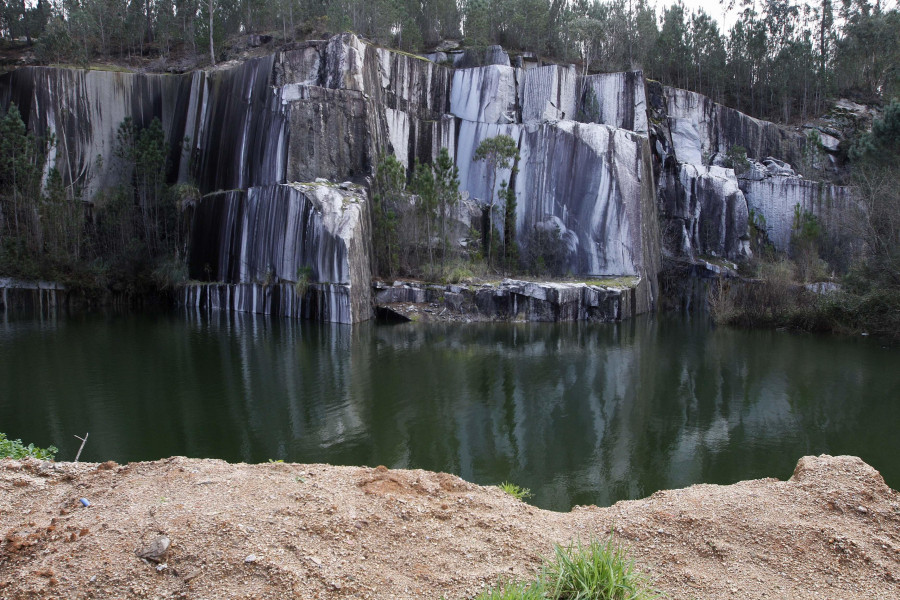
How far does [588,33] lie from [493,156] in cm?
1832

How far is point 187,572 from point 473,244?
3417 cm

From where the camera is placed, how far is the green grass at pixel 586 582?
4.03 m

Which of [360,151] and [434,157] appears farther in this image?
[434,157]

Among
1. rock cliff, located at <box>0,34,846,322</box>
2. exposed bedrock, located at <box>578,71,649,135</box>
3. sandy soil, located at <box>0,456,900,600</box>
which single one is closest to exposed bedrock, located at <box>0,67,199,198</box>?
rock cliff, located at <box>0,34,846,322</box>

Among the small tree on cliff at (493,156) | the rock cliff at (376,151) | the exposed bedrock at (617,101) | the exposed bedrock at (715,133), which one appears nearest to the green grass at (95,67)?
the rock cliff at (376,151)

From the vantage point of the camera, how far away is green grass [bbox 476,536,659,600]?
4027 mm

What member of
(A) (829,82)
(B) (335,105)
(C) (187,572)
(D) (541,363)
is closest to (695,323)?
(D) (541,363)

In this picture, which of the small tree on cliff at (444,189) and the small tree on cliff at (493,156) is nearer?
the small tree on cliff at (444,189)

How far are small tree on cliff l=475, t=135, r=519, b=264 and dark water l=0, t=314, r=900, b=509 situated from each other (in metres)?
16.1

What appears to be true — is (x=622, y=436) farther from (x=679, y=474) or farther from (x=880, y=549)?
(x=880, y=549)

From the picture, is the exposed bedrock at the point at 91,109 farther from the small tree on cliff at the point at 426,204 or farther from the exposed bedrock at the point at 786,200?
the exposed bedrock at the point at 786,200

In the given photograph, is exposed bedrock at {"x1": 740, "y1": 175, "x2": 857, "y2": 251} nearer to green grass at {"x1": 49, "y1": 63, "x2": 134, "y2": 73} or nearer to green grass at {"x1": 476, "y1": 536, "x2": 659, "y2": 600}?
green grass at {"x1": 49, "y1": 63, "x2": 134, "y2": 73}

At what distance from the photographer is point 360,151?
35781 mm

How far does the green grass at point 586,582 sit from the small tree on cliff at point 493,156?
33.7m
